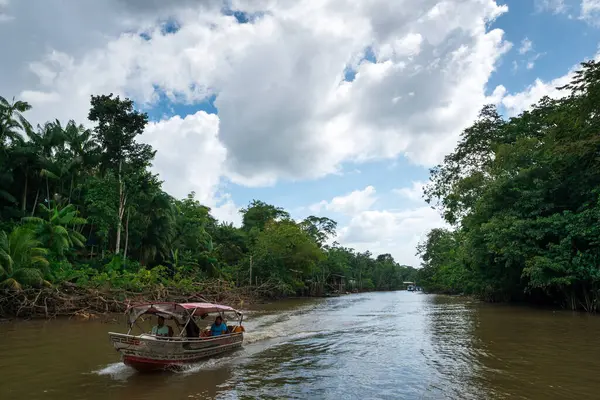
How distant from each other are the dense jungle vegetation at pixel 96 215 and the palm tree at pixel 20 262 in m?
0.05

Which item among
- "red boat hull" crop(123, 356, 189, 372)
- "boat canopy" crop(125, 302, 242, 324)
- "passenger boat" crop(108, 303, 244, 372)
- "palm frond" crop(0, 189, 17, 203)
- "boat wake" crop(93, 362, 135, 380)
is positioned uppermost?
"palm frond" crop(0, 189, 17, 203)

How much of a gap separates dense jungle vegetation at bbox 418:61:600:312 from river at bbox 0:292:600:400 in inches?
191

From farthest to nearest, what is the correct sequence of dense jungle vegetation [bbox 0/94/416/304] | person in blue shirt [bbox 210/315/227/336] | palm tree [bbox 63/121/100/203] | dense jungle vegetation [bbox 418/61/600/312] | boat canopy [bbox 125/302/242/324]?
palm tree [bbox 63/121/100/203], dense jungle vegetation [bbox 0/94/416/304], dense jungle vegetation [bbox 418/61/600/312], person in blue shirt [bbox 210/315/227/336], boat canopy [bbox 125/302/242/324]

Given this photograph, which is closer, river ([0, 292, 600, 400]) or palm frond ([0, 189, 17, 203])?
river ([0, 292, 600, 400])

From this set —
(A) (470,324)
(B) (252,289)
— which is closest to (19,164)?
(B) (252,289)

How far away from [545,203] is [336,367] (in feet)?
61.4

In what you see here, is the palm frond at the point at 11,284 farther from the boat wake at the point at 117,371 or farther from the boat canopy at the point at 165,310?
the boat wake at the point at 117,371

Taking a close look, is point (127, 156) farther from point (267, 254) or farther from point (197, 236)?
point (267, 254)

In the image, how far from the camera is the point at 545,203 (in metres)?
24.5

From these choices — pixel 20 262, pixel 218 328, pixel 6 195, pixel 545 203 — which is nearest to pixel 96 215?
pixel 6 195

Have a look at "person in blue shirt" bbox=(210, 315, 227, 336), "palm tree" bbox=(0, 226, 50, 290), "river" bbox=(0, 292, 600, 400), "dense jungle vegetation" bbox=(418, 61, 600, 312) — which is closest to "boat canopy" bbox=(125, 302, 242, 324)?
"person in blue shirt" bbox=(210, 315, 227, 336)

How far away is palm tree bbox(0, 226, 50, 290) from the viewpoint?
21.5 metres

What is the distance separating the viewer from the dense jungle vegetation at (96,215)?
2600 centimetres

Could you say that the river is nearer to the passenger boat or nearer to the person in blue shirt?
the passenger boat
